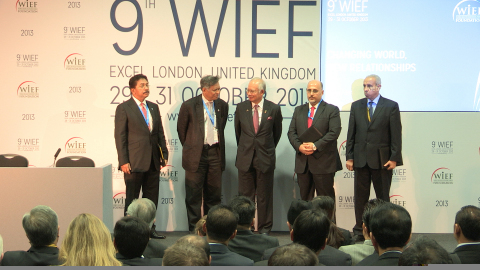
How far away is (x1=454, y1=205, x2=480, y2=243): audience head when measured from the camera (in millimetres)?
2875

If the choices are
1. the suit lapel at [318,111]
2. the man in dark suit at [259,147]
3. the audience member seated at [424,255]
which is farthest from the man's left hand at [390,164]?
the audience member seated at [424,255]

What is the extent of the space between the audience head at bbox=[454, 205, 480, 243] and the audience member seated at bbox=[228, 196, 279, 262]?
3.56 feet

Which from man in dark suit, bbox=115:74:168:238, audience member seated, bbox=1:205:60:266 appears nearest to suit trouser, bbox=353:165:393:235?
man in dark suit, bbox=115:74:168:238

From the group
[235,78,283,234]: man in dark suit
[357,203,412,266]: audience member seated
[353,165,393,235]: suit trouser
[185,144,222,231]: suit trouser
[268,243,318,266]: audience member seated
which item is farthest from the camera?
[185,144,222,231]: suit trouser

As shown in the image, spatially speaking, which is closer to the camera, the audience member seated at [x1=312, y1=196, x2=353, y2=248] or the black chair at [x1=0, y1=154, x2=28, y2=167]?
the audience member seated at [x1=312, y1=196, x2=353, y2=248]

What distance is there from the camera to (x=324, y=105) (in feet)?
18.7

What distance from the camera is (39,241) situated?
273cm

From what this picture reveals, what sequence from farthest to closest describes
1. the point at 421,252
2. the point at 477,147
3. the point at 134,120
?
the point at 477,147 → the point at 134,120 → the point at 421,252

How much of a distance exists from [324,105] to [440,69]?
1695 millimetres

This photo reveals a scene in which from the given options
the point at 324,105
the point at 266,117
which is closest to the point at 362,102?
the point at 324,105

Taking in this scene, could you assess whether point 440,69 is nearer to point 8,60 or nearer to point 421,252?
point 421,252

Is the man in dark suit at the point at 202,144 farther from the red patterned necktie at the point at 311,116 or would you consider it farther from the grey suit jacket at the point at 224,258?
the grey suit jacket at the point at 224,258

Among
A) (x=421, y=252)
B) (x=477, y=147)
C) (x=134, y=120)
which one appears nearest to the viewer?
(x=421, y=252)

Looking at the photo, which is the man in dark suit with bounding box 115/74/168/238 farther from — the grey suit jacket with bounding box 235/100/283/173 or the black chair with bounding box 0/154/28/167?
the black chair with bounding box 0/154/28/167
